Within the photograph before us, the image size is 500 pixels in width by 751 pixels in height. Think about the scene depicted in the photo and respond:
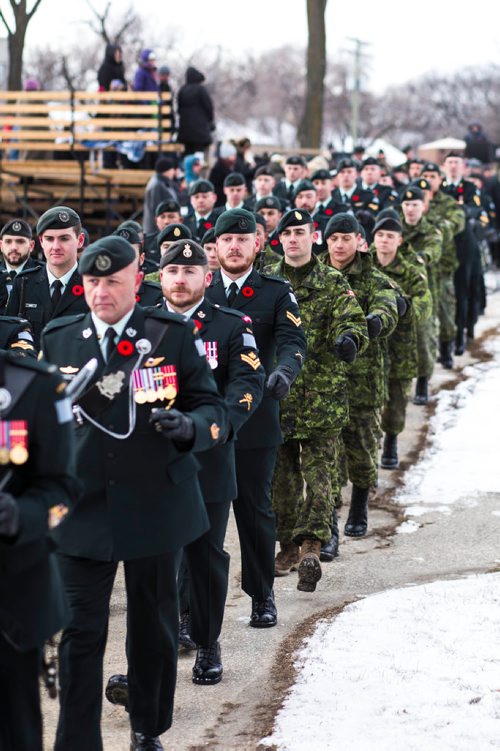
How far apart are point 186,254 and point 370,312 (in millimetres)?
2821

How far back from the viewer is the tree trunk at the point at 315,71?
25281 mm

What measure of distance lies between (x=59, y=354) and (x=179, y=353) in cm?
48

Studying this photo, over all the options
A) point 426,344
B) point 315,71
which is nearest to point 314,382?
point 426,344

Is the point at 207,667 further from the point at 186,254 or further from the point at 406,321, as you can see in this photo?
the point at 406,321

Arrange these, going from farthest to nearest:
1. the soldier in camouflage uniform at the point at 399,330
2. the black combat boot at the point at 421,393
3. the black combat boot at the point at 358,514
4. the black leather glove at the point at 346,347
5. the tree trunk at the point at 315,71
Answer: the tree trunk at the point at 315,71 → the black combat boot at the point at 421,393 → the soldier in camouflage uniform at the point at 399,330 → the black combat boot at the point at 358,514 → the black leather glove at the point at 346,347

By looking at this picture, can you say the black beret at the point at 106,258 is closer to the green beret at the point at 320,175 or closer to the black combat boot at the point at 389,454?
the black combat boot at the point at 389,454

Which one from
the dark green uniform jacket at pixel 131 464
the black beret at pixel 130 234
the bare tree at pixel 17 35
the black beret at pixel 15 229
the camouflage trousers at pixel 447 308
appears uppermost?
the bare tree at pixel 17 35

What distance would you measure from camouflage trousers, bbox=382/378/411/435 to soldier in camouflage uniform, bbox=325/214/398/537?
1645 millimetres

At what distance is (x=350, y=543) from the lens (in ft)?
28.0

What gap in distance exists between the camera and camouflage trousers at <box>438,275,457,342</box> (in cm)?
1434

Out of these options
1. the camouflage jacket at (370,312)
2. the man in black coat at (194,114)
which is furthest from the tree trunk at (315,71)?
the camouflage jacket at (370,312)

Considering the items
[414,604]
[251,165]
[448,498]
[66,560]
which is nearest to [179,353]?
[66,560]

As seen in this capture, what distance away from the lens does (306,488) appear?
745 cm

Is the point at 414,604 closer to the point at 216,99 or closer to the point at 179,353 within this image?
the point at 179,353
